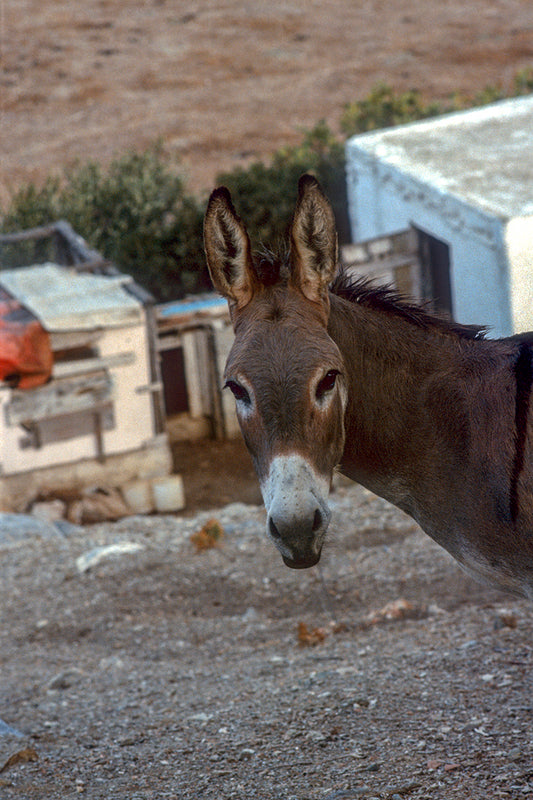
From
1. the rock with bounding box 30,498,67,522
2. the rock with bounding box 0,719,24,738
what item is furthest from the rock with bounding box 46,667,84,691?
the rock with bounding box 30,498,67,522

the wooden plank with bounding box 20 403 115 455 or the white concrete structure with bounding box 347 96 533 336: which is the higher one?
the white concrete structure with bounding box 347 96 533 336

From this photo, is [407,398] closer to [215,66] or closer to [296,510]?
[296,510]

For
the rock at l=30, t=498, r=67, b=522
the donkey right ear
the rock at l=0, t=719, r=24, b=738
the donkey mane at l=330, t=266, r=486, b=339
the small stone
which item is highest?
the donkey right ear

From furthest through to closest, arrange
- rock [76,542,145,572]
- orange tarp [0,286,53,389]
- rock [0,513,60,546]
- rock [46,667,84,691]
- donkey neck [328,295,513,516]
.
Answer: orange tarp [0,286,53,389], rock [0,513,60,546], rock [76,542,145,572], rock [46,667,84,691], donkey neck [328,295,513,516]

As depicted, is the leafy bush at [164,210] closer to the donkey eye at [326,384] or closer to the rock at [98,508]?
the rock at [98,508]

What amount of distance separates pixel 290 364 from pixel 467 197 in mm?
10336

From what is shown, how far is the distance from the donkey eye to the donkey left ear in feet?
1.40

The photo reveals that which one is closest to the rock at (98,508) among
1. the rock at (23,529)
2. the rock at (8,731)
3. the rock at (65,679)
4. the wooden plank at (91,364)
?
the rock at (23,529)

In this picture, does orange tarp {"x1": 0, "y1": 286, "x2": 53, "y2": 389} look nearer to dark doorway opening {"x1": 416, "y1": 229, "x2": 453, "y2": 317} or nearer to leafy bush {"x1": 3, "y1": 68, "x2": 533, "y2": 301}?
dark doorway opening {"x1": 416, "y1": 229, "x2": 453, "y2": 317}

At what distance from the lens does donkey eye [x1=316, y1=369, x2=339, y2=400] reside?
4.16m

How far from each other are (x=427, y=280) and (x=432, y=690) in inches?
453

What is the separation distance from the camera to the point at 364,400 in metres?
4.66

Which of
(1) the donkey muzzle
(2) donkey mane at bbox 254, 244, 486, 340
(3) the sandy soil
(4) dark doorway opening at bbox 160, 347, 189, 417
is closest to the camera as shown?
(1) the donkey muzzle

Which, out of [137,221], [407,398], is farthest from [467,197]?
[137,221]
